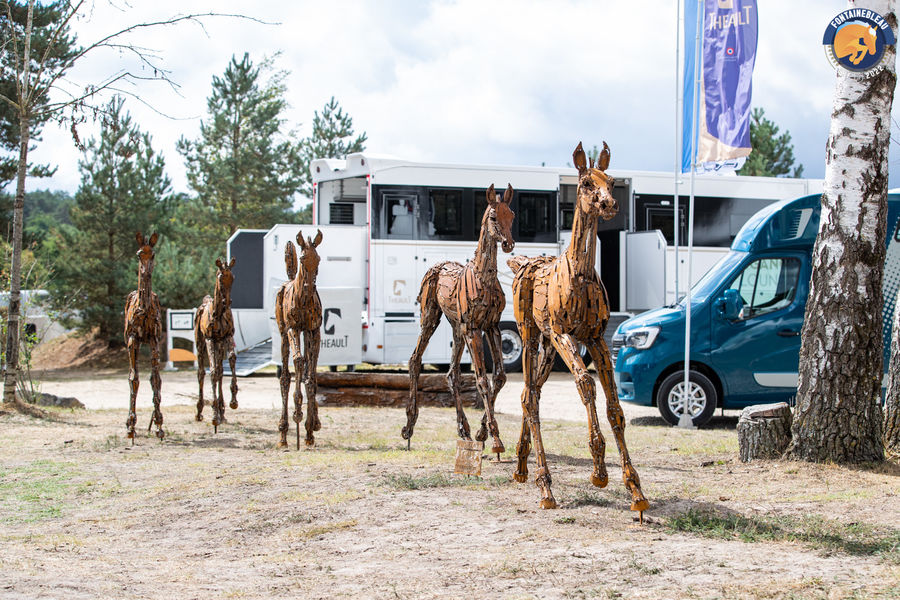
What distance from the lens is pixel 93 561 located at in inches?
202

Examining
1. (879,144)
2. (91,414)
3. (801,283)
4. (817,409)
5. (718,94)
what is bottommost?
(91,414)

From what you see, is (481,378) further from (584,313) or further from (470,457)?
(584,313)

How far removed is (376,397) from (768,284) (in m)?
6.03

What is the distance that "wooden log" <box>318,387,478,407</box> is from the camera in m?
13.5

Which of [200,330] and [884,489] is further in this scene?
[200,330]

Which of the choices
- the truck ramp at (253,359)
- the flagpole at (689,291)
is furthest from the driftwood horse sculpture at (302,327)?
the truck ramp at (253,359)

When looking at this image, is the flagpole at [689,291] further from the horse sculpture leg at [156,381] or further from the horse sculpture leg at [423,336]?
the horse sculpture leg at [156,381]

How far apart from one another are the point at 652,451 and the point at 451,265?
Answer: 112 inches

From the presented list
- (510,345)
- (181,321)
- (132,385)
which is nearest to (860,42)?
(132,385)

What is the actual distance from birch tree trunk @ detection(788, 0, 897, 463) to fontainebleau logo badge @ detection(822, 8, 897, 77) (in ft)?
0.26

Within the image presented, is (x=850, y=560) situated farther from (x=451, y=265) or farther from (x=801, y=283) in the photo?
(x=801, y=283)

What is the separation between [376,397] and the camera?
13.6m

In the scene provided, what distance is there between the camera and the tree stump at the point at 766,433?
300 inches

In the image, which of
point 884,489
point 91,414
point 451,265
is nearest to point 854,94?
point 884,489
